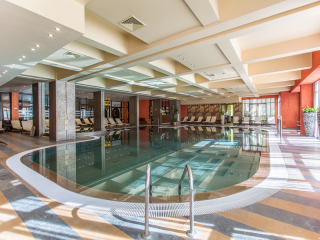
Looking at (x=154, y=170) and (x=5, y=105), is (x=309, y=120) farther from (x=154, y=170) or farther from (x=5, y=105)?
(x=5, y=105)

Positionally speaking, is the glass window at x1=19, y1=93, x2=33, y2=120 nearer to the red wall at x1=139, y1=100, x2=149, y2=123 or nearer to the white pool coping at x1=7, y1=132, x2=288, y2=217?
the red wall at x1=139, y1=100, x2=149, y2=123

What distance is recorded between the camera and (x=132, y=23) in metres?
4.15

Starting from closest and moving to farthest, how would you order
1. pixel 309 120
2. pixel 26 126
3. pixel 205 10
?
pixel 205 10, pixel 309 120, pixel 26 126

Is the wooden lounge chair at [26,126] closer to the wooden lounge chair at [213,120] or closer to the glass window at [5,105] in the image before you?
the glass window at [5,105]

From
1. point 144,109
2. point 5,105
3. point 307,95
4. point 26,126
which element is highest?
point 307,95

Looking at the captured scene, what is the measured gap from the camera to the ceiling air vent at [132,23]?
156 inches

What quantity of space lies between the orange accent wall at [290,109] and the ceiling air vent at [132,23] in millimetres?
16615

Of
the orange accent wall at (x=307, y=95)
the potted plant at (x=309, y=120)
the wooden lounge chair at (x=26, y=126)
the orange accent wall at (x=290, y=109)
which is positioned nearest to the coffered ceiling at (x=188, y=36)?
the potted plant at (x=309, y=120)

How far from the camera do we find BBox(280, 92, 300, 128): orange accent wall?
15.3m

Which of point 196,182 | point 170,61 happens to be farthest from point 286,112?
point 196,182

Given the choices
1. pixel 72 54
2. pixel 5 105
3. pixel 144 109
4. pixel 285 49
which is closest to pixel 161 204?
pixel 72 54

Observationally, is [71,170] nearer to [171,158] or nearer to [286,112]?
[171,158]

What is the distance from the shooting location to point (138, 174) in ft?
13.1

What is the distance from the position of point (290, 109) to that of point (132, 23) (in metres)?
17.0
